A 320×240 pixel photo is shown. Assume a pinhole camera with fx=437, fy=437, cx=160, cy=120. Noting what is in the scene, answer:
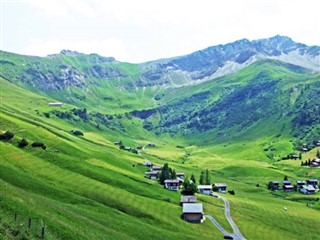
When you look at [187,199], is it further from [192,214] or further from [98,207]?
[98,207]

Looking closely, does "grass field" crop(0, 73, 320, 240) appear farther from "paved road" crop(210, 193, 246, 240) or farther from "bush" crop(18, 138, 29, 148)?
"bush" crop(18, 138, 29, 148)

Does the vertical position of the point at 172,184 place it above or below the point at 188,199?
below

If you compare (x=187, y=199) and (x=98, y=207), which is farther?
(x=187, y=199)

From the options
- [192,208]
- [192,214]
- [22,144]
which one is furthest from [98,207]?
[22,144]

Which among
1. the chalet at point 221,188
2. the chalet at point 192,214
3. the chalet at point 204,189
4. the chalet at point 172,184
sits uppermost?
the chalet at point 192,214

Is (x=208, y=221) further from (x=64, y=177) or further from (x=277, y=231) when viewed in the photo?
(x=64, y=177)

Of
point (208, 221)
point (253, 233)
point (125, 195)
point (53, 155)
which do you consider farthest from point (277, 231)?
point (53, 155)

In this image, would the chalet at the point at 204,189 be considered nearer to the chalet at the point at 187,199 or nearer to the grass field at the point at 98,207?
the grass field at the point at 98,207

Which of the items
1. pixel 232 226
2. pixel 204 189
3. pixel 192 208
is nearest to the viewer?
pixel 232 226

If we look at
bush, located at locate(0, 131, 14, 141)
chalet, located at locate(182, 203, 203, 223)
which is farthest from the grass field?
chalet, located at locate(182, 203, 203, 223)

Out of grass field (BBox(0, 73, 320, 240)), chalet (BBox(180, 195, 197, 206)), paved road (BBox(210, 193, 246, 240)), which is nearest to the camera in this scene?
grass field (BBox(0, 73, 320, 240))

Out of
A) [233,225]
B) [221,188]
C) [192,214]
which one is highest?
[192,214]

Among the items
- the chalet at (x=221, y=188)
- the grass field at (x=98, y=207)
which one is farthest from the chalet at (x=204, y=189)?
the grass field at (x=98, y=207)

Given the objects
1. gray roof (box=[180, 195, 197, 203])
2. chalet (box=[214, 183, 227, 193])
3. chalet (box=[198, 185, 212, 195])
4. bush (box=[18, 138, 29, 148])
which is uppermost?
bush (box=[18, 138, 29, 148])
